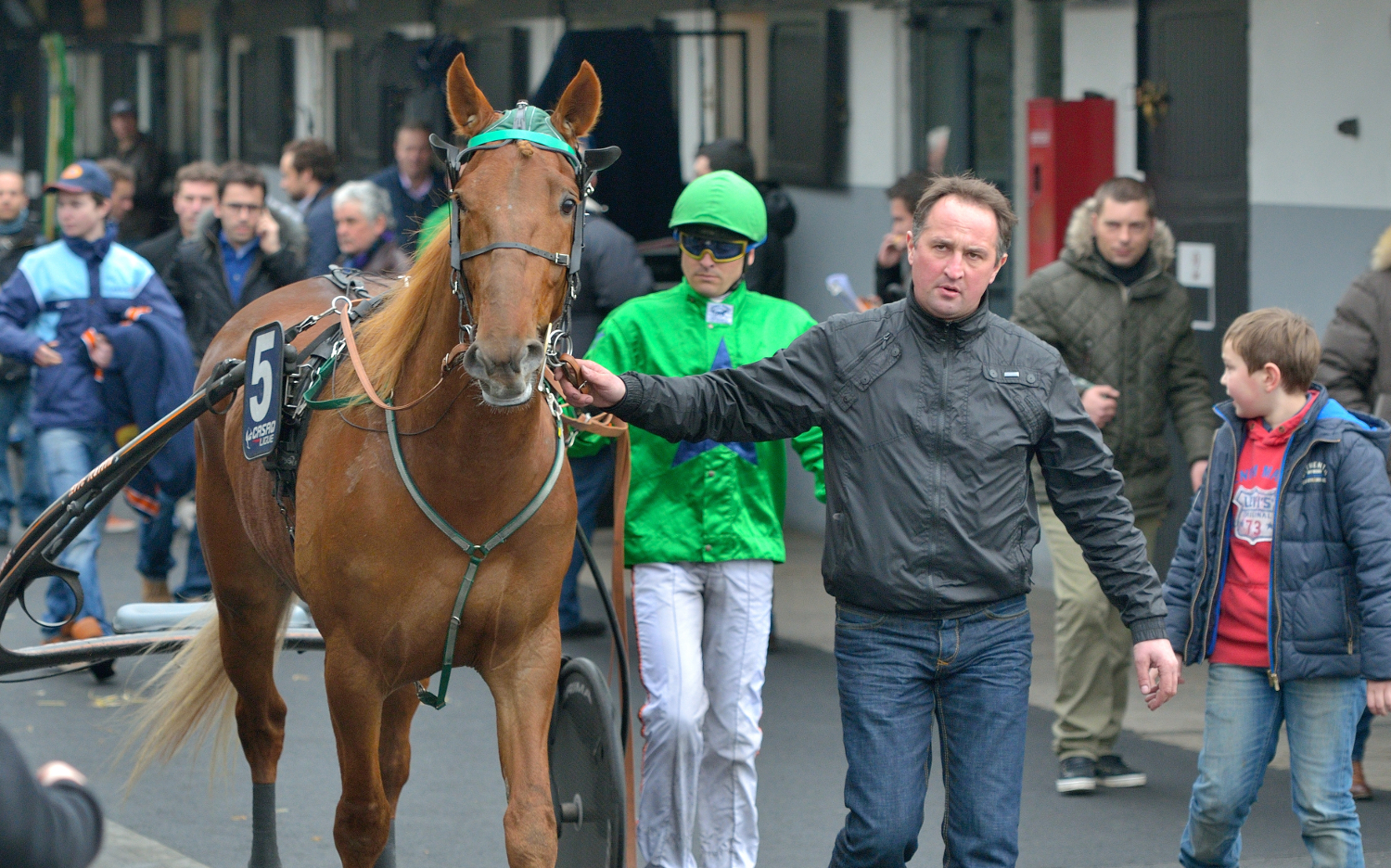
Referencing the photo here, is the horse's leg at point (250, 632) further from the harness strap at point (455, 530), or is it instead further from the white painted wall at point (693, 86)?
the white painted wall at point (693, 86)

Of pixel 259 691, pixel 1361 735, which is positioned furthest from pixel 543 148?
pixel 1361 735

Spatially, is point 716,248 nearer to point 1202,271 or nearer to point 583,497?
point 583,497

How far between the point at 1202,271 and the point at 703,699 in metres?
4.58

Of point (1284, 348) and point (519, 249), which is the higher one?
point (519, 249)

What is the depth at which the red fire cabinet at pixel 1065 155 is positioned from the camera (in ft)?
29.3

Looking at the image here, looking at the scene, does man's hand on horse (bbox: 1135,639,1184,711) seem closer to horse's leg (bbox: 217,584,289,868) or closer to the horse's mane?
the horse's mane

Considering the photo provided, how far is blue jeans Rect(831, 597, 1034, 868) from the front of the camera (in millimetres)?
3830

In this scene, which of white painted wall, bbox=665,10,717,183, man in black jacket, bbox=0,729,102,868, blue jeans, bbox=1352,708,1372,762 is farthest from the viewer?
white painted wall, bbox=665,10,717,183

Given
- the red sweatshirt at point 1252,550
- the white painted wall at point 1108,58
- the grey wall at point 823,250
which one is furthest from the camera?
the grey wall at point 823,250

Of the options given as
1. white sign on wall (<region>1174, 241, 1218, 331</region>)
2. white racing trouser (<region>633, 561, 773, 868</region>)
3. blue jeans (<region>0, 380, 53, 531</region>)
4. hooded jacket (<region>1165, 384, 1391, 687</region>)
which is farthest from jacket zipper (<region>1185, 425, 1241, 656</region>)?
blue jeans (<region>0, 380, 53, 531</region>)

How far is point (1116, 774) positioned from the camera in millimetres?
6258

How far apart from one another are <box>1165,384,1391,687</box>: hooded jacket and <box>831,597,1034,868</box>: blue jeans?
1.05 meters

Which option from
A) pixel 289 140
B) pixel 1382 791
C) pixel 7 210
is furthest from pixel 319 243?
pixel 289 140

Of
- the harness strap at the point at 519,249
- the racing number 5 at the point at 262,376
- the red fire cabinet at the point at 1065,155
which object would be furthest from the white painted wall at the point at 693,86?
the harness strap at the point at 519,249
